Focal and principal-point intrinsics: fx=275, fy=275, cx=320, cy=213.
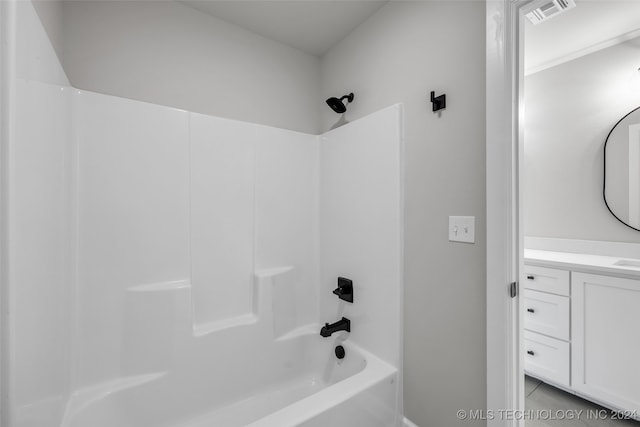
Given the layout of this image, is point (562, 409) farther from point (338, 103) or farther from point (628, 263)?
point (338, 103)

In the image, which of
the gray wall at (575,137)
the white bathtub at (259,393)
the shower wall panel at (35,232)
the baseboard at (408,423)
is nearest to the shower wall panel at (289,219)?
the white bathtub at (259,393)

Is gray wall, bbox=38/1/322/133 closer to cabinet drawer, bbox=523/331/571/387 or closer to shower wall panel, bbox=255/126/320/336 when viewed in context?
shower wall panel, bbox=255/126/320/336

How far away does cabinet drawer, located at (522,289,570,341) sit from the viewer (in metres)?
1.87

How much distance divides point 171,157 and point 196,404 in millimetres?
1369

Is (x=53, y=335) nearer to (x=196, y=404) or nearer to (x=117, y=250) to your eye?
(x=117, y=250)

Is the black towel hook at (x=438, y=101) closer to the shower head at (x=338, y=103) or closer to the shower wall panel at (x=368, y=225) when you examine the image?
the shower wall panel at (x=368, y=225)

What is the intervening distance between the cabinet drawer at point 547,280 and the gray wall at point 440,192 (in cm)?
123

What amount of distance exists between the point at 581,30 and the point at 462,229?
194 cm

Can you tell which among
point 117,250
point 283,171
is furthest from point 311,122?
point 117,250

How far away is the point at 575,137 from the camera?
223 cm

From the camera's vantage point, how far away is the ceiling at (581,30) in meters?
1.70

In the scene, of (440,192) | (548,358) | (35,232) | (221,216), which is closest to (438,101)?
(440,192)

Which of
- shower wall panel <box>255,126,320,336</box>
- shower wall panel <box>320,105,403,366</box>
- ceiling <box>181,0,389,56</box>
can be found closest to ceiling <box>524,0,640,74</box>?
ceiling <box>181,0,389,56</box>

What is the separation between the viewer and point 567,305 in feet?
6.09
